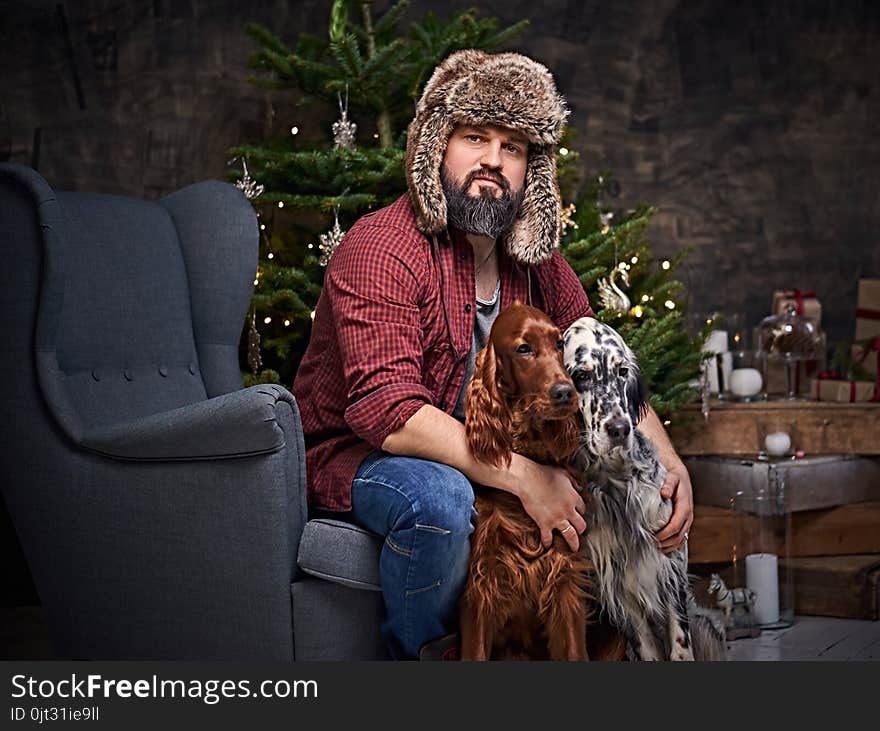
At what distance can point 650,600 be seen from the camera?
222 centimetres

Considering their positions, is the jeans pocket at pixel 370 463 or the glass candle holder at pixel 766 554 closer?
the jeans pocket at pixel 370 463

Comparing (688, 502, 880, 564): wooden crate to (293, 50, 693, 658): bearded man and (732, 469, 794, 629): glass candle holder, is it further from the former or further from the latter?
(293, 50, 693, 658): bearded man

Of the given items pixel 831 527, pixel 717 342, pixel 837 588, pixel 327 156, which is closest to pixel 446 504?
pixel 327 156

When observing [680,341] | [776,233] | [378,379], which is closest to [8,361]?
[378,379]

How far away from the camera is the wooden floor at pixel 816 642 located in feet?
10.1

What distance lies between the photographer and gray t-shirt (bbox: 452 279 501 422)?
2463 millimetres

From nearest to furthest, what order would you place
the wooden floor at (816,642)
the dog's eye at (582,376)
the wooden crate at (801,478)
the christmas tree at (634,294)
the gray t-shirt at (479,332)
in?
the dog's eye at (582,376), the gray t-shirt at (479,332), the wooden floor at (816,642), the christmas tree at (634,294), the wooden crate at (801,478)

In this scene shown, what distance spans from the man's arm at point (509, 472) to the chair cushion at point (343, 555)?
0.70ft

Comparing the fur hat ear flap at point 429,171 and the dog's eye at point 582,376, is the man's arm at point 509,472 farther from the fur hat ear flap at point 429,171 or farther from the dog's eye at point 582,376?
the fur hat ear flap at point 429,171

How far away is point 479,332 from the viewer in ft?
8.32

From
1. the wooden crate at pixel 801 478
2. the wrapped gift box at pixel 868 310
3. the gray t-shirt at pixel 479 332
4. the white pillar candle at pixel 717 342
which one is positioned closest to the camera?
the gray t-shirt at pixel 479 332

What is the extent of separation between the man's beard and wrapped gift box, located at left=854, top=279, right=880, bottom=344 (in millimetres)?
2403

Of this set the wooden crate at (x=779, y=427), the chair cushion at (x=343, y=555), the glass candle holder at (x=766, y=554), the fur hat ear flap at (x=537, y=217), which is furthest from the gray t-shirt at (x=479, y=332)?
the wooden crate at (x=779, y=427)

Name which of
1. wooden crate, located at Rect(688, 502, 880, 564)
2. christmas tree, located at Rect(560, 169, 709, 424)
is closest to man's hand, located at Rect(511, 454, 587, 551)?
christmas tree, located at Rect(560, 169, 709, 424)
